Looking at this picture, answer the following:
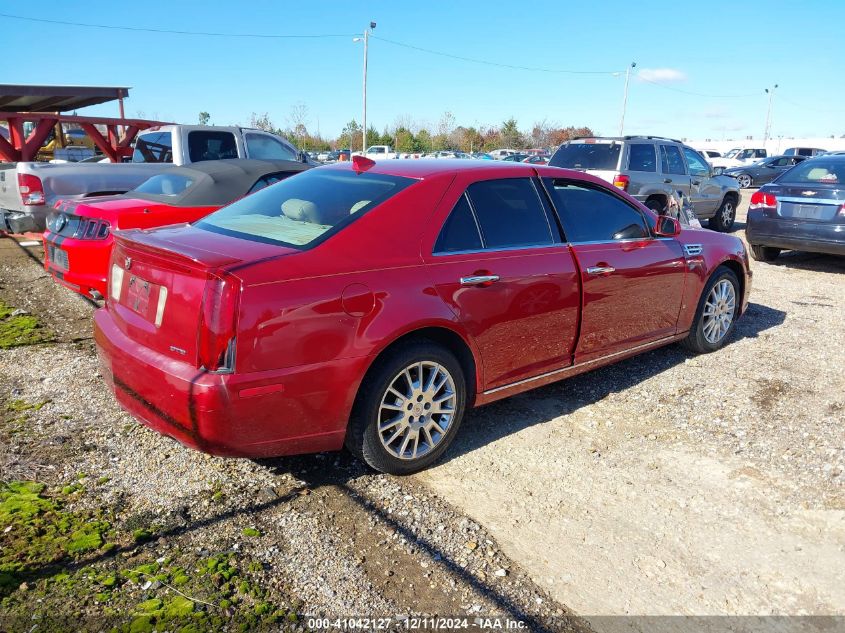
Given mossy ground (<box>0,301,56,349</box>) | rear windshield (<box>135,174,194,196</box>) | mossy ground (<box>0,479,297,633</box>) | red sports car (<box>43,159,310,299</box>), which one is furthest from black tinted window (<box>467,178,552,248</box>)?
mossy ground (<box>0,301,56,349</box>)

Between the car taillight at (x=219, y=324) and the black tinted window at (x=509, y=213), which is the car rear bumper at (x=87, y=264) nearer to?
the car taillight at (x=219, y=324)

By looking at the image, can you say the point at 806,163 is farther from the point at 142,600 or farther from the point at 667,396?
the point at 142,600

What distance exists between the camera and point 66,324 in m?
5.97

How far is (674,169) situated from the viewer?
11641 millimetres

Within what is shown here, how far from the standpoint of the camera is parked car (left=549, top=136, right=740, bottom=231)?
35.0 ft

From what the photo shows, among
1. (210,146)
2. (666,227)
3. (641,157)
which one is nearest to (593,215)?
(666,227)

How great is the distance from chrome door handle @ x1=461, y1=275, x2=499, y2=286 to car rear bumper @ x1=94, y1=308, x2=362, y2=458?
29.6 inches

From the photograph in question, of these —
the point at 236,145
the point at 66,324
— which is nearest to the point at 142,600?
the point at 66,324

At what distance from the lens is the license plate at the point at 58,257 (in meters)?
5.78

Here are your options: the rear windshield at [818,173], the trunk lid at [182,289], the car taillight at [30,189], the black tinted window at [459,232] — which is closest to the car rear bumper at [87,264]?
the trunk lid at [182,289]

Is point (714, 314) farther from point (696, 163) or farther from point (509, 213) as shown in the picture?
point (696, 163)

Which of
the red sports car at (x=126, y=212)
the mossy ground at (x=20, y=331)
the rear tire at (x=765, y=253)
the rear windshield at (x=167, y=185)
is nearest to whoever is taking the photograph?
the mossy ground at (x=20, y=331)

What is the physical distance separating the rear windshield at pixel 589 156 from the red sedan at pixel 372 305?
21.0 ft

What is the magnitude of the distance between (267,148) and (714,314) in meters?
7.59
